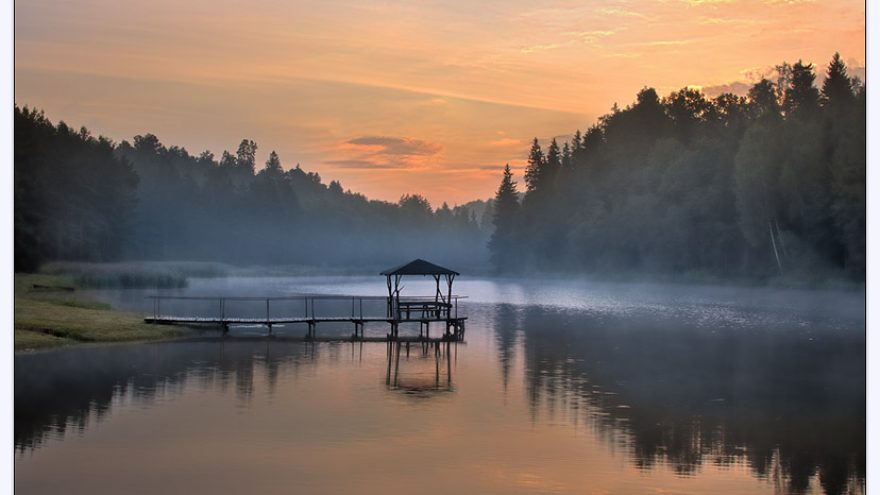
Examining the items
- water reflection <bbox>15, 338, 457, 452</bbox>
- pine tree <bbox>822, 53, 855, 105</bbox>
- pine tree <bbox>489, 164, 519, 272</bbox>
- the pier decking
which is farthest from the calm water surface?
pine tree <bbox>489, 164, 519, 272</bbox>

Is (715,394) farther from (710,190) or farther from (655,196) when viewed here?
(655,196)

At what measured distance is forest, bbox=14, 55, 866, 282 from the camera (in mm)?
83062

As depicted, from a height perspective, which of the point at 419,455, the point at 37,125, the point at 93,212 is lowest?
the point at 419,455

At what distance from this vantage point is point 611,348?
46.4 meters

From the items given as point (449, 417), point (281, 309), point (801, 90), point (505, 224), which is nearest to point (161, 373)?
point (449, 417)

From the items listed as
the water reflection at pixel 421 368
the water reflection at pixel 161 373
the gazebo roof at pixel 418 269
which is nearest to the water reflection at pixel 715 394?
the water reflection at pixel 421 368

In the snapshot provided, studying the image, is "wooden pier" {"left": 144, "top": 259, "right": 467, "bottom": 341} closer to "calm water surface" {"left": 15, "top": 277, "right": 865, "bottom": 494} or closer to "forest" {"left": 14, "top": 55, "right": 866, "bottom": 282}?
"calm water surface" {"left": 15, "top": 277, "right": 865, "bottom": 494}

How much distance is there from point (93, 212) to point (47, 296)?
65.8 metres

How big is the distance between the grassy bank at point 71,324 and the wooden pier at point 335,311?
198 cm

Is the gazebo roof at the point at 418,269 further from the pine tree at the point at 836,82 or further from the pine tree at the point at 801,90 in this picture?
the pine tree at the point at 801,90

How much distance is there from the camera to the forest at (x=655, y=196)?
83062mm

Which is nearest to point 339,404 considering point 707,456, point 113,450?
point 113,450

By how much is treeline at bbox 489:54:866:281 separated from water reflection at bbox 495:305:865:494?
30.9 metres

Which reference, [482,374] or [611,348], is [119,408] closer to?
[482,374]
